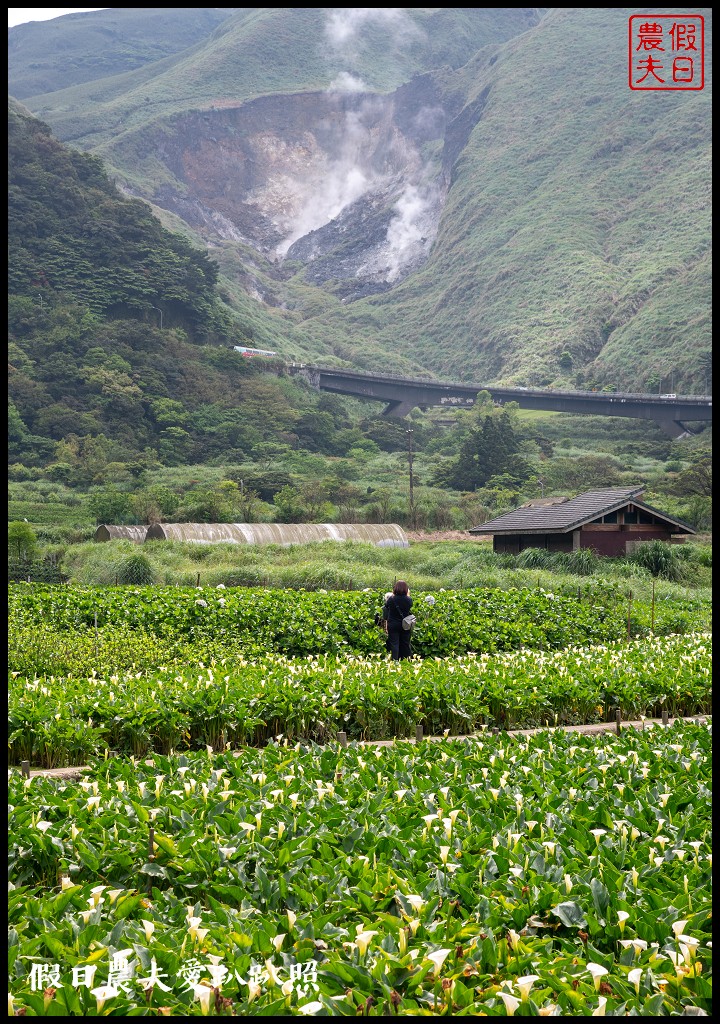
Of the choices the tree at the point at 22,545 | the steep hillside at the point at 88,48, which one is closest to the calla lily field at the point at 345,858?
the tree at the point at 22,545

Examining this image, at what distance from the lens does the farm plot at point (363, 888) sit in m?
2.66

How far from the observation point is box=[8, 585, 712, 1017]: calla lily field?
2695 millimetres

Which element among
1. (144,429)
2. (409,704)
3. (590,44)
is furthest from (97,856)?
→ (590,44)

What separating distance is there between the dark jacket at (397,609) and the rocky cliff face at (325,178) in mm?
122575

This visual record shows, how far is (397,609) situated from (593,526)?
51.0 feet

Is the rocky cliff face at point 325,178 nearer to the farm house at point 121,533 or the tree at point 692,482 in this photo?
the tree at point 692,482

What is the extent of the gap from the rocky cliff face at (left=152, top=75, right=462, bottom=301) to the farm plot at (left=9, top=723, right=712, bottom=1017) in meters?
128

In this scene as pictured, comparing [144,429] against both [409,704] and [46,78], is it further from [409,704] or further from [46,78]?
[46,78]

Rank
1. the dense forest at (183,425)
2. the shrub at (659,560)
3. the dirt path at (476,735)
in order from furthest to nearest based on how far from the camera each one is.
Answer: the dense forest at (183,425) → the shrub at (659,560) → the dirt path at (476,735)

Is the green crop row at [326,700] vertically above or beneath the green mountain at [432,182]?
beneath

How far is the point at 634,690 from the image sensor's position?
880 cm

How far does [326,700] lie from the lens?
305 inches

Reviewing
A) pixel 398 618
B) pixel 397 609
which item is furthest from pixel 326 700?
pixel 398 618

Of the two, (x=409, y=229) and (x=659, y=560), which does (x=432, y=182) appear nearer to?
(x=409, y=229)
